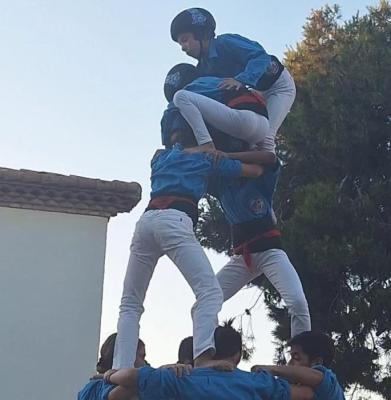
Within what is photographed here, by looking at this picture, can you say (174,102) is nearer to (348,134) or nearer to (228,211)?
(228,211)

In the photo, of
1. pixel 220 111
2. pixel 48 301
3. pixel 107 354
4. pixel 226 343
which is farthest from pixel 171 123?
pixel 48 301

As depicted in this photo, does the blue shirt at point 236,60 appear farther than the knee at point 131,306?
Yes

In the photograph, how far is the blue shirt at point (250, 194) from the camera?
510 cm

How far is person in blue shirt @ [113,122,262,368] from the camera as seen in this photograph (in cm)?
454

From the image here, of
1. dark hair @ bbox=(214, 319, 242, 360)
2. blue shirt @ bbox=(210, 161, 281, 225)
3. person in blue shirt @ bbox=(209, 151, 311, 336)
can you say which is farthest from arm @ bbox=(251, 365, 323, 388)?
blue shirt @ bbox=(210, 161, 281, 225)

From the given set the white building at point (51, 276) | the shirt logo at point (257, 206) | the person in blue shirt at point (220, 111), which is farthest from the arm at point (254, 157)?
the white building at point (51, 276)

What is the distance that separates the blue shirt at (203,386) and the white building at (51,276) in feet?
24.7

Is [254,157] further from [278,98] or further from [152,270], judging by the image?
[152,270]

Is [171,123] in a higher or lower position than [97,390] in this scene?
higher

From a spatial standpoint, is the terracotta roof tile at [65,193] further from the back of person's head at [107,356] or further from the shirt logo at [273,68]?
the back of person's head at [107,356]

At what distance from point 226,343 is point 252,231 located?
1.11 m

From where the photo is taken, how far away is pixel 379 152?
13.5 meters

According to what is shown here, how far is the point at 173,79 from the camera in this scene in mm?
5434

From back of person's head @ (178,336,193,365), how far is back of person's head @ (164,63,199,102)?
62.8 inches
